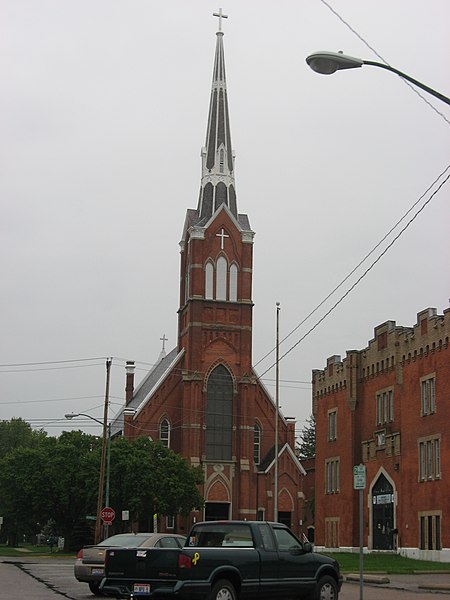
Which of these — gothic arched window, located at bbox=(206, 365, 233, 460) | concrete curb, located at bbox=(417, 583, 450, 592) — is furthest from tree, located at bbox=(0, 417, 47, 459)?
concrete curb, located at bbox=(417, 583, 450, 592)

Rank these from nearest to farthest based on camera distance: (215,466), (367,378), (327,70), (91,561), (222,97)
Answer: (327,70) → (91,561) → (367,378) → (215,466) → (222,97)

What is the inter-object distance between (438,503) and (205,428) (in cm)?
3554

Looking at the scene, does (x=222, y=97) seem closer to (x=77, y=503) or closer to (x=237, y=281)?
(x=237, y=281)

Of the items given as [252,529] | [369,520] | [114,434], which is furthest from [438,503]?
[114,434]

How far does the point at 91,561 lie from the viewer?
2281 cm

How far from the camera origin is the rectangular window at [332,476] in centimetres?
5469

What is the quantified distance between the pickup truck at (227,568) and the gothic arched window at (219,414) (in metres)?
58.0

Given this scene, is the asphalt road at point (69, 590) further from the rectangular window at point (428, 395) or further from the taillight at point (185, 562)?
the rectangular window at point (428, 395)

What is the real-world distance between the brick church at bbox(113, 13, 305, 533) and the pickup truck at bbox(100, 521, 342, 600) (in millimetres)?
55300

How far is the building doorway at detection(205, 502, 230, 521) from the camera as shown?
74.7m

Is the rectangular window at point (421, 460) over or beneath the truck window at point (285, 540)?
over

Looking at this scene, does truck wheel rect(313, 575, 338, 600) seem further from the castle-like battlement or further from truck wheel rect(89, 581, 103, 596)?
the castle-like battlement

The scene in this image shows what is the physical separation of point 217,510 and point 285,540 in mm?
58255

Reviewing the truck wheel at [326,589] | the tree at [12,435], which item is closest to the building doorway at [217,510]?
the tree at [12,435]
